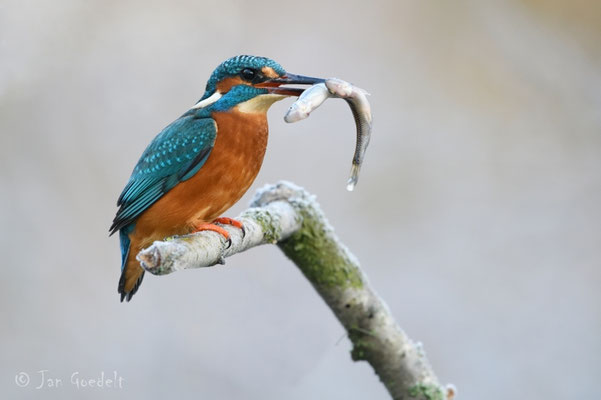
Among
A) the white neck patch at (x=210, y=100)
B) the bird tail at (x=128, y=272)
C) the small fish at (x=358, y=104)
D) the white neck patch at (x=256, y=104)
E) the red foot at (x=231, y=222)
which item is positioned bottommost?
the bird tail at (x=128, y=272)

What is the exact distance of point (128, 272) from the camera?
8.05 feet

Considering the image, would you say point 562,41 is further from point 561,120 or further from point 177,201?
point 177,201

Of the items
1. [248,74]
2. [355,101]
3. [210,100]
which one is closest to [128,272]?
[210,100]

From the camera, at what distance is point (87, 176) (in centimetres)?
450

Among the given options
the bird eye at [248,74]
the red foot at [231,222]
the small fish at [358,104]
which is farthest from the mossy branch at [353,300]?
the small fish at [358,104]

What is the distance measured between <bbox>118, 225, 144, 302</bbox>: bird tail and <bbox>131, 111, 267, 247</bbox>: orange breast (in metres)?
0.05

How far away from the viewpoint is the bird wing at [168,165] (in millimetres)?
2449

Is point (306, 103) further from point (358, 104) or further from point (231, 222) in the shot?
point (231, 222)

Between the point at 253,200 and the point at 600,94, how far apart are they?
324 centimetres

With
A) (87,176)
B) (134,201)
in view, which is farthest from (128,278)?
(87,176)

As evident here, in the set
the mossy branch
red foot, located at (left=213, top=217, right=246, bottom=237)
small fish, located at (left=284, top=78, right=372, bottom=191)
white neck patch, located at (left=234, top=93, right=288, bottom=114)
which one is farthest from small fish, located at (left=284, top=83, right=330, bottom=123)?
the mossy branch

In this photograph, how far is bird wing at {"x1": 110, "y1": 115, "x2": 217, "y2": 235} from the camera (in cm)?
245

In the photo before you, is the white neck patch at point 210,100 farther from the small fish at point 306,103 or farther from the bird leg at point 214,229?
the small fish at point 306,103

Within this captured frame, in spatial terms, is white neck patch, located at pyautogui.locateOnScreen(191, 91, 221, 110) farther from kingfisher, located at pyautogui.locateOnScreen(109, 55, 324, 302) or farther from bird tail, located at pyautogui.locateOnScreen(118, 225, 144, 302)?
bird tail, located at pyautogui.locateOnScreen(118, 225, 144, 302)
